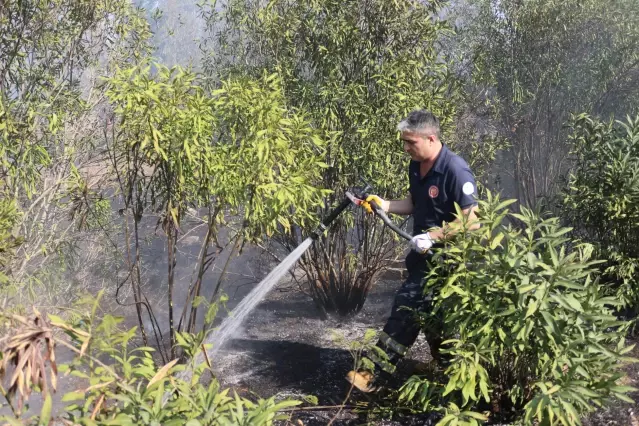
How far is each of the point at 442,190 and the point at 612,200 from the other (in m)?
1.72

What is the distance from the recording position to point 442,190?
4090 millimetres

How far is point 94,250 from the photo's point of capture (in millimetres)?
10422

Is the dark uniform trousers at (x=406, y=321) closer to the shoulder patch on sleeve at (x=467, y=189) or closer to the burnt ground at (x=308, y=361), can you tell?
the burnt ground at (x=308, y=361)

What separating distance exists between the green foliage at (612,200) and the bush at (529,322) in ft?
5.40

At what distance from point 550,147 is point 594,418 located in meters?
8.61

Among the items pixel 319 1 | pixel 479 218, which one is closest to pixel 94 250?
pixel 319 1

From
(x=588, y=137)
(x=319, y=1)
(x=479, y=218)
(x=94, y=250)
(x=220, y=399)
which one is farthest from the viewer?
(x=94, y=250)

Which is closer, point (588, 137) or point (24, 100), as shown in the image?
point (588, 137)

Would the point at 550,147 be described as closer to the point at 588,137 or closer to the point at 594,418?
the point at 588,137

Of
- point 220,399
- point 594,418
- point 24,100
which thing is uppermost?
point 24,100

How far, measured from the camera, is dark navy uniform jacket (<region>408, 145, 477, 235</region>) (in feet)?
13.0

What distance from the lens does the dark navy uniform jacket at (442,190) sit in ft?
13.0

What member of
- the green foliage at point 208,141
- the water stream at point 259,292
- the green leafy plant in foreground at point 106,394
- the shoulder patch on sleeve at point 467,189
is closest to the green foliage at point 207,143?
the green foliage at point 208,141

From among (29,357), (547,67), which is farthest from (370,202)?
(547,67)
